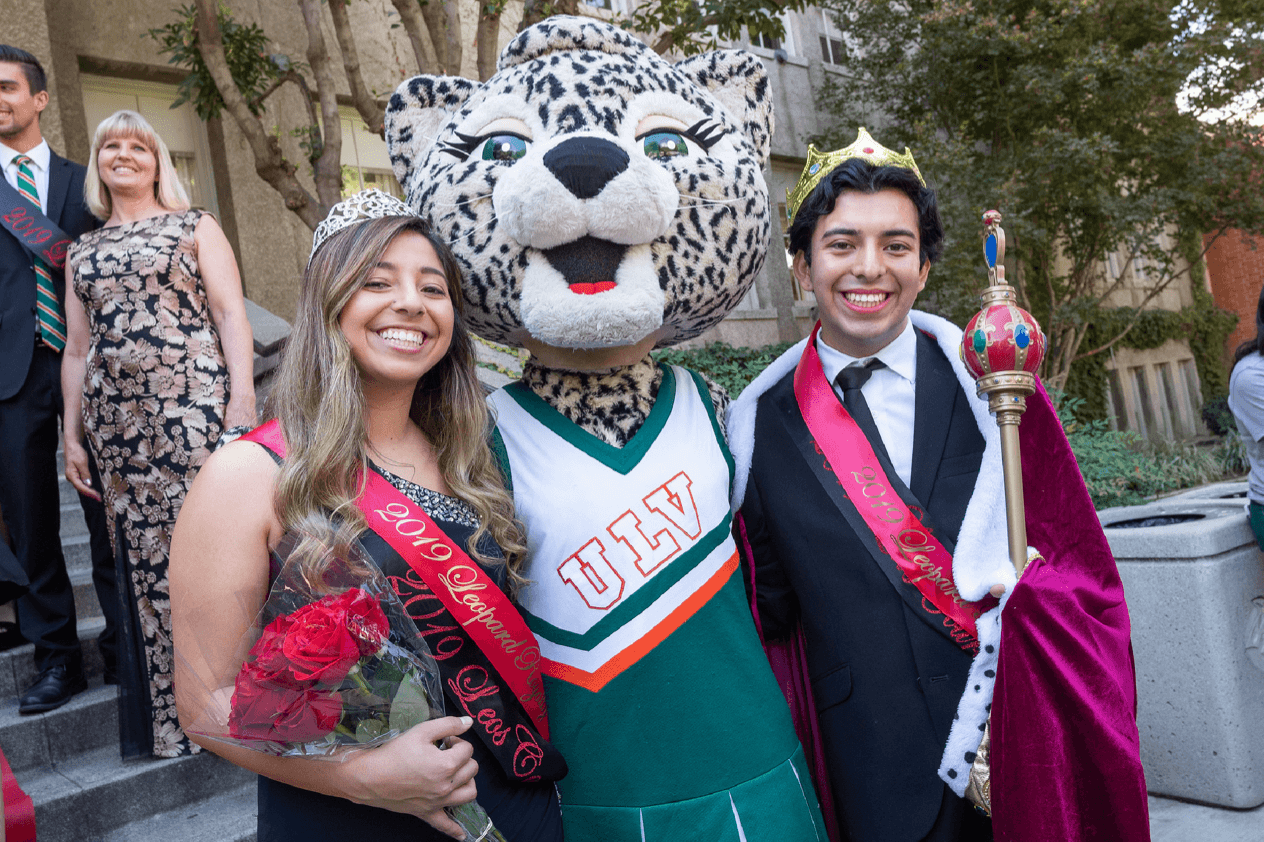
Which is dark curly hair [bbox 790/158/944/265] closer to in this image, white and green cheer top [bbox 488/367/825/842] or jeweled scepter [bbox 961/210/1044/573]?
jeweled scepter [bbox 961/210/1044/573]

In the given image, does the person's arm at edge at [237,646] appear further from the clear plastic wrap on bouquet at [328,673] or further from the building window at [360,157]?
the building window at [360,157]

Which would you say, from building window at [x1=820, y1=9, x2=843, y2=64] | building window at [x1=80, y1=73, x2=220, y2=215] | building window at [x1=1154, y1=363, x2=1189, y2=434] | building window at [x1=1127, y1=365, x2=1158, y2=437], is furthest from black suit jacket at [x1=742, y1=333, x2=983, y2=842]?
building window at [x1=1154, y1=363, x2=1189, y2=434]

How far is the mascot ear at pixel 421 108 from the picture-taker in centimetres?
252

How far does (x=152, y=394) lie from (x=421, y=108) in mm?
1540

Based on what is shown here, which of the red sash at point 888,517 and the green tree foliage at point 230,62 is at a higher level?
the green tree foliage at point 230,62

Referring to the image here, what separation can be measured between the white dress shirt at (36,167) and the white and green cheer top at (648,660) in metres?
2.97

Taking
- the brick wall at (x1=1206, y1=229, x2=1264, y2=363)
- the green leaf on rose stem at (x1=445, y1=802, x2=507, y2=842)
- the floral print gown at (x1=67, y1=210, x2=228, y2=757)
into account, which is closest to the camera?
the green leaf on rose stem at (x1=445, y1=802, x2=507, y2=842)

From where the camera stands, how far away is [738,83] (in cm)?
259

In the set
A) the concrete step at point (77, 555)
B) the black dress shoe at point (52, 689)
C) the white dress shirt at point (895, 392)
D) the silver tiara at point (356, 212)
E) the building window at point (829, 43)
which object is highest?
the building window at point (829, 43)

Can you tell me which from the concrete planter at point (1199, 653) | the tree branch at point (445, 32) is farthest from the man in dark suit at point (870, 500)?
the tree branch at point (445, 32)

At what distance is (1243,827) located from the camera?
3.74 metres

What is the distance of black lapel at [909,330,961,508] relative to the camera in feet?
6.95

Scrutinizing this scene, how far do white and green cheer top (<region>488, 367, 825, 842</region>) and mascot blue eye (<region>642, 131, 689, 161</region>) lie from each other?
26.6 inches

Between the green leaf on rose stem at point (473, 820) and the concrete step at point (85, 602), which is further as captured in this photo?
the concrete step at point (85, 602)
